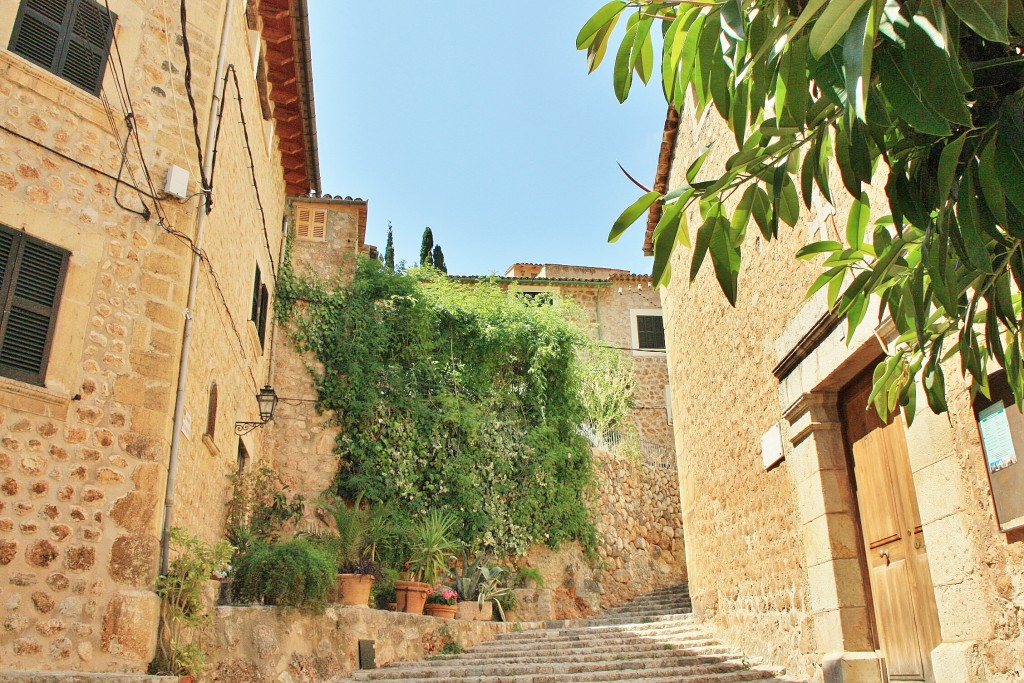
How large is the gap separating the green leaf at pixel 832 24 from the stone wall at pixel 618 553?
12.1m

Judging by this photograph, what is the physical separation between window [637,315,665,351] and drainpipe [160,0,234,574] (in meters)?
14.1

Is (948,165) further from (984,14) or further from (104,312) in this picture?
(104,312)

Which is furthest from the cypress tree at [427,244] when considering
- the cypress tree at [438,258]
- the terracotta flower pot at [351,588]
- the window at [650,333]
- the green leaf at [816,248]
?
the green leaf at [816,248]

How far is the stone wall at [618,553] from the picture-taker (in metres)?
13.8

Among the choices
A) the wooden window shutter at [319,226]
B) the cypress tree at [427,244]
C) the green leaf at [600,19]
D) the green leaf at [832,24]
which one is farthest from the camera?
the cypress tree at [427,244]

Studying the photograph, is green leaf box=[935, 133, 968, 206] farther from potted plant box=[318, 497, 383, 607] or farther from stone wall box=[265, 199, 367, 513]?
stone wall box=[265, 199, 367, 513]

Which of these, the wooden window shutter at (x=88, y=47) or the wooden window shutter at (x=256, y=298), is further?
the wooden window shutter at (x=256, y=298)

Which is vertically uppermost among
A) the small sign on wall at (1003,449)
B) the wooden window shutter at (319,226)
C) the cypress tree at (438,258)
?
the cypress tree at (438,258)

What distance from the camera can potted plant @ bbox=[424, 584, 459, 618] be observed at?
34.2 feet

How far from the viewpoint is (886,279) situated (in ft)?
7.89

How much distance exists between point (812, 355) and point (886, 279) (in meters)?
3.99

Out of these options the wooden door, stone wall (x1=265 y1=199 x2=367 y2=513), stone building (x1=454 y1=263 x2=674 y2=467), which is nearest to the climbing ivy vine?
stone wall (x1=265 y1=199 x2=367 y2=513)

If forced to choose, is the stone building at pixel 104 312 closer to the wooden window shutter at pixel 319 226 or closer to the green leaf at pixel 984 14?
the green leaf at pixel 984 14

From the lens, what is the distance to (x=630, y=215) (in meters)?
1.95
